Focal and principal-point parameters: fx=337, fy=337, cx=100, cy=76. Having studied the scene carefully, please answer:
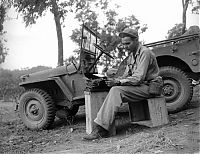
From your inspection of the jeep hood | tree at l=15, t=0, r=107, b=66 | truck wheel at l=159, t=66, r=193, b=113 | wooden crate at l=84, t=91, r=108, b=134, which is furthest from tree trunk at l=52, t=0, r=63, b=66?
wooden crate at l=84, t=91, r=108, b=134

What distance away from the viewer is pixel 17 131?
568cm

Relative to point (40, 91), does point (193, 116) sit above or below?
below

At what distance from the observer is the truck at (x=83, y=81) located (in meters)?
5.48

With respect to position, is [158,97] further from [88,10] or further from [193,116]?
[88,10]

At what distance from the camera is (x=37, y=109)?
5.69 m

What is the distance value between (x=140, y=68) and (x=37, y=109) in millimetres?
2222

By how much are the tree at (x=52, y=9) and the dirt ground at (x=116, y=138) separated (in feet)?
14.9

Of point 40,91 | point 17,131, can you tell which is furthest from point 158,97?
point 17,131

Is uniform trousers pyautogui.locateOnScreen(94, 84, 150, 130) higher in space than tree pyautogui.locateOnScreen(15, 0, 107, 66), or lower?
lower

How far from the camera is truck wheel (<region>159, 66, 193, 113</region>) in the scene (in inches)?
217

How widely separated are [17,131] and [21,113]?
33 centimetres

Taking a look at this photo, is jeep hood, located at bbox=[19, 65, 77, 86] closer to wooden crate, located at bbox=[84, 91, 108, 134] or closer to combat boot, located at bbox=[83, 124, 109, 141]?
wooden crate, located at bbox=[84, 91, 108, 134]

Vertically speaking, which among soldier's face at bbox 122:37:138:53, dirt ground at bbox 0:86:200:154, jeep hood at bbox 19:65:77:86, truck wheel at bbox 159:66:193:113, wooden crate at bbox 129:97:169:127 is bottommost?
dirt ground at bbox 0:86:200:154

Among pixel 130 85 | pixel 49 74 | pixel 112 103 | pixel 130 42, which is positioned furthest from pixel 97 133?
pixel 49 74
